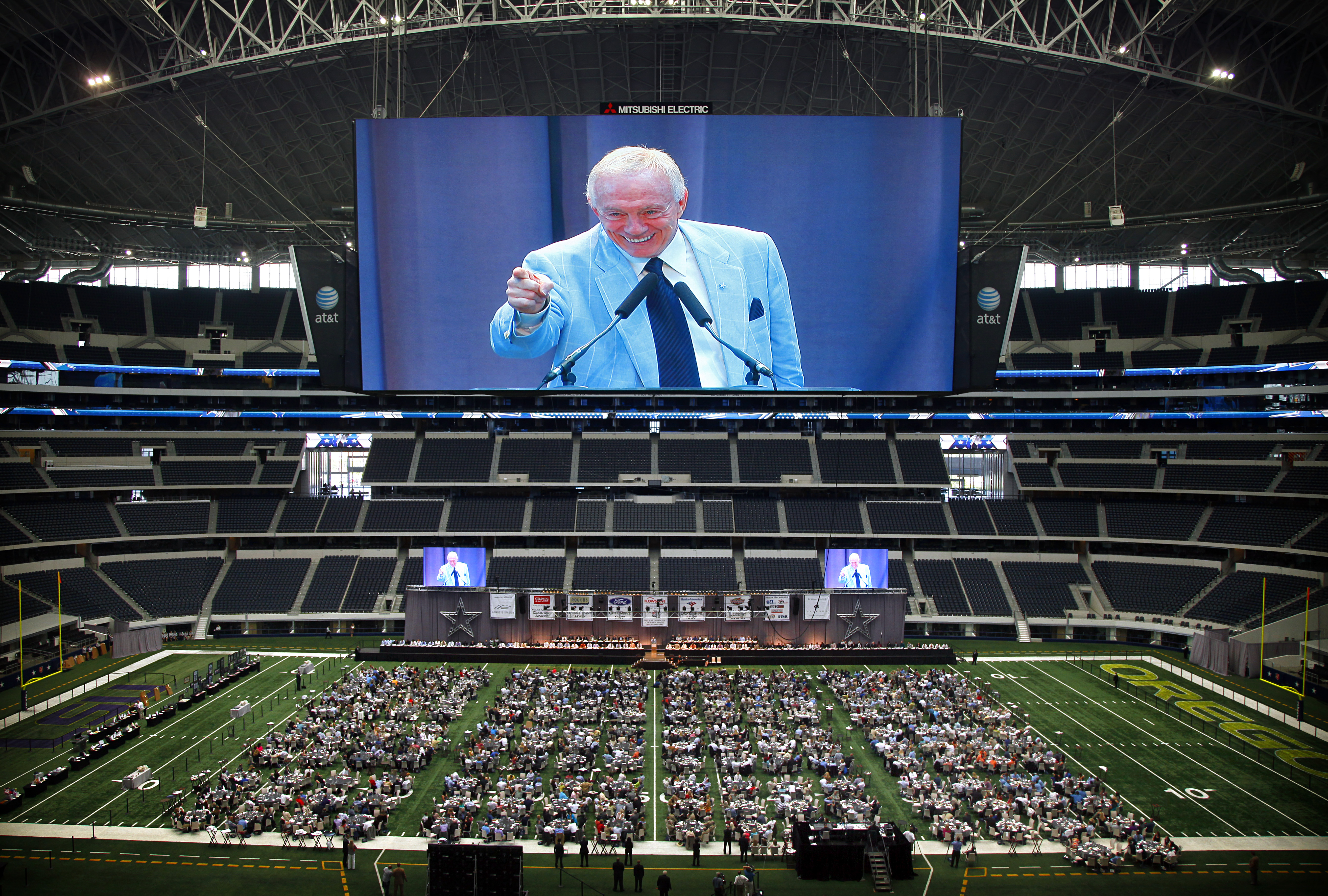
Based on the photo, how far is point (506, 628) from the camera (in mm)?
33812

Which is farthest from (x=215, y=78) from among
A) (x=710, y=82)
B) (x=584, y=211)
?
(x=584, y=211)

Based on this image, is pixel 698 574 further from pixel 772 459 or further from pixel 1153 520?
pixel 1153 520

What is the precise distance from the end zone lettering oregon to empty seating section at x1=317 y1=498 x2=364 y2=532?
36395 mm

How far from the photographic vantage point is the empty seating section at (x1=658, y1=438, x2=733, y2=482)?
44250 mm

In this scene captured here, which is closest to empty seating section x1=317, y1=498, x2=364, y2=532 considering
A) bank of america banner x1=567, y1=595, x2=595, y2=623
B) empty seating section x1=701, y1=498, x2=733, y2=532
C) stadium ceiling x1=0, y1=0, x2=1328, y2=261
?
stadium ceiling x1=0, y1=0, x2=1328, y2=261

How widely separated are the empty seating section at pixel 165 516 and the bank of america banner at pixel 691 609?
25777 mm

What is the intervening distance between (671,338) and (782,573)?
26.5 metres

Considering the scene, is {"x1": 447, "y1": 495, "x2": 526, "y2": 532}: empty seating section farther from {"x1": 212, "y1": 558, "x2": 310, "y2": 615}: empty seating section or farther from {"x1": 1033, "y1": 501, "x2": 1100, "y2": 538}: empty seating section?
{"x1": 1033, "y1": 501, "x2": 1100, "y2": 538}: empty seating section

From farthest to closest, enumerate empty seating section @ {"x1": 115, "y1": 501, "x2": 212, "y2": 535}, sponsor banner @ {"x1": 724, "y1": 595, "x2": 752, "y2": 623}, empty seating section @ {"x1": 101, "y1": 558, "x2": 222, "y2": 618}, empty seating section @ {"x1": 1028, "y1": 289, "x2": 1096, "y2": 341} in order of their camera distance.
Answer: empty seating section @ {"x1": 1028, "y1": 289, "x2": 1096, "y2": 341}, empty seating section @ {"x1": 115, "y1": 501, "x2": 212, "y2": 535}, empty seating section @ {"x1": 101, "y1": 558, "x2": 222, "y2": 618}, sponsor banner @ {"x1": 724, "y1": 595, "x2": 752, "y2": 623}

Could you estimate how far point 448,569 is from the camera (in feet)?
119

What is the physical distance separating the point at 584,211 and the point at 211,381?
38.1m

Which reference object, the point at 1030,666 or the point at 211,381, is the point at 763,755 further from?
the point at 211,381

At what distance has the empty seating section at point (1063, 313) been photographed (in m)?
48.2

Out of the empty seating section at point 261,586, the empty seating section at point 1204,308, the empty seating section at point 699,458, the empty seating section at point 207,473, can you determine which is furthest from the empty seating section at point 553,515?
the empty seating section at point 1204,308
